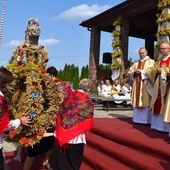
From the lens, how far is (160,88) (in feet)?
16.9

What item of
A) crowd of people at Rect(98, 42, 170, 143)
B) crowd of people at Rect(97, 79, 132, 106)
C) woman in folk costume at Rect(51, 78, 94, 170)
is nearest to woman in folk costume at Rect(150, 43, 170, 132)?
crowd of people at Rect(98, 42, 170, 143)

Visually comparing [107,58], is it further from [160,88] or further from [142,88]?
[160,88]

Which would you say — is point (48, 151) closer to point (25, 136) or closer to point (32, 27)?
point (25, 136)

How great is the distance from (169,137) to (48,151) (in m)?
2.04

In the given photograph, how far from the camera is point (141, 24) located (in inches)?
632

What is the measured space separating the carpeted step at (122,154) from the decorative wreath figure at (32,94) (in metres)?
1.32

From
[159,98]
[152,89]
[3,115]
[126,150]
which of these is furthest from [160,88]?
[3,115]

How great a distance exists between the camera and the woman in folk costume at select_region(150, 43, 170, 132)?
16.5 feet

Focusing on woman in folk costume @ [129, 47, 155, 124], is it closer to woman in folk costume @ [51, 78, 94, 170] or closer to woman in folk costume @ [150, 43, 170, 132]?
woman in folk costume @ [150, 43, 170, 132]

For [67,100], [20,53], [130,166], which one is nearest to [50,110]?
[67,100]

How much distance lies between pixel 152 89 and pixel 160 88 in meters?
0.81

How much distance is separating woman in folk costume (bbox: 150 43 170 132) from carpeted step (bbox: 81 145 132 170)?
1333 mm

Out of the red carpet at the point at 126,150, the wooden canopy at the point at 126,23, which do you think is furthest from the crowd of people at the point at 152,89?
the wooden canopy at the point at 126,23

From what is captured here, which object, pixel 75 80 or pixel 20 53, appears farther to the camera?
pixel 75 80
